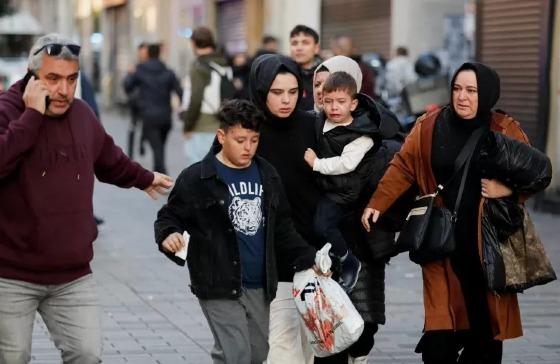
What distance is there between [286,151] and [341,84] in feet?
1.30

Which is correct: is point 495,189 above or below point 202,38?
below

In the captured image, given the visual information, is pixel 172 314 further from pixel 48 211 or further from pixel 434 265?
pixel 48 211

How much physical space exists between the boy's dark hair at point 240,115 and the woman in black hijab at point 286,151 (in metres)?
0.46

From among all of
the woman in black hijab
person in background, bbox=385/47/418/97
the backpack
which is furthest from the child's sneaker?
person in background, bbox=385/47/418/97

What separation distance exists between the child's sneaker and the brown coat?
27 cm

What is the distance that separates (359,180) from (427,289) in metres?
0.59

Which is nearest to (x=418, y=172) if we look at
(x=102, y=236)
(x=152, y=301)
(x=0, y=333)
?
(x=0, y=333)

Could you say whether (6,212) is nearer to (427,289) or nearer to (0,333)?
(0,333)

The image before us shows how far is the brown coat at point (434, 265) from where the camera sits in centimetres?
624

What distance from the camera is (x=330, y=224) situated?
20.9 feet

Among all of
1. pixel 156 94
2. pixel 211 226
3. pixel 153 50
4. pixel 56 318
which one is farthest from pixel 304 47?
pixel 156 94

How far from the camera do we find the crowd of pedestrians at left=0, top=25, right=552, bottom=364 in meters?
5.33

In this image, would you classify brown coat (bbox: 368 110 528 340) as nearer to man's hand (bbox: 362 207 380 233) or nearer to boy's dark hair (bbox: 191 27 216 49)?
man's hand (bbox: 362 207 380 233)

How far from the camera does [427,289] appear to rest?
6.33m
